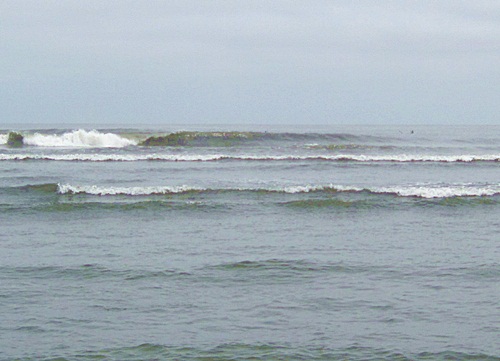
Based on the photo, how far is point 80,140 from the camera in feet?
161

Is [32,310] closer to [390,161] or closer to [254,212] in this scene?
[254,212]

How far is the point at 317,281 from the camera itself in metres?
9.26

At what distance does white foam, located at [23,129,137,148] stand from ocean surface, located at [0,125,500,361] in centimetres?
2694

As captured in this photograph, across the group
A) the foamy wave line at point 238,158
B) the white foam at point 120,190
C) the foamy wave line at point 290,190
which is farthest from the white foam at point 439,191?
the foamy wave line at point 238,158

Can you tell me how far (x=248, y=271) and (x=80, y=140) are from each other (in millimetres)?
41565

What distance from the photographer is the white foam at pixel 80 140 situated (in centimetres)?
4872

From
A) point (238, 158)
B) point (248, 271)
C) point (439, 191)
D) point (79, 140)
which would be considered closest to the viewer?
point (248, 271)

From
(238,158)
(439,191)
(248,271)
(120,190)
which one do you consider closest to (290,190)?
(439,191)

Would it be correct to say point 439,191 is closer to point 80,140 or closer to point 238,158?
point 238,158

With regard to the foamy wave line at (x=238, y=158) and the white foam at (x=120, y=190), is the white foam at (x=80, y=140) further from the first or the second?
the white foam at (x=120, y=190)

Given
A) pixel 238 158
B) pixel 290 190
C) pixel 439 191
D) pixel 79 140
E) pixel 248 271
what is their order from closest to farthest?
pixel 248 271
pixel 439 191
pixel 290 190
pixel 238 158
pixel 79 140

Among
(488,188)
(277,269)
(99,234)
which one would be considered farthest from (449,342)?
(488,188)

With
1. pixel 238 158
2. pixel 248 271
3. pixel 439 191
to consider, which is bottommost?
pixel 248 271

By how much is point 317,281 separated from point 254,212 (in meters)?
6.77
